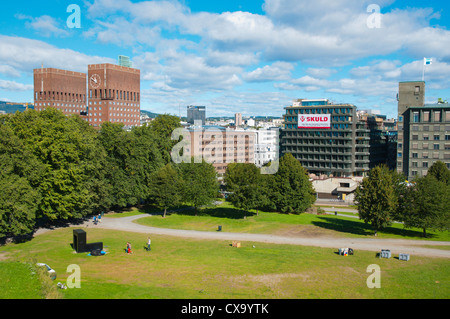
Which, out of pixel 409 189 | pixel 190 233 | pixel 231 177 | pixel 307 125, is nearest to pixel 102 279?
pixel 190 233

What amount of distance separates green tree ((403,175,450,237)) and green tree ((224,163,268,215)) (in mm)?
22423

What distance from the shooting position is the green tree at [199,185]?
209ft

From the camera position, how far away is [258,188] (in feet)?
203

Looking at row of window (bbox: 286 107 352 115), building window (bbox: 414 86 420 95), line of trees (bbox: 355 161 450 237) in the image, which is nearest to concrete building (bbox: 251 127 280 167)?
row of window (bbox: 286 107 352 115)

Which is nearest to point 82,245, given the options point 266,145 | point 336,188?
point 336,188

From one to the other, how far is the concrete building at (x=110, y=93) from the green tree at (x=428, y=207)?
14594 cm

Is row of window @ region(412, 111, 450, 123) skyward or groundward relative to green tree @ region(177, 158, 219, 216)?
skyward

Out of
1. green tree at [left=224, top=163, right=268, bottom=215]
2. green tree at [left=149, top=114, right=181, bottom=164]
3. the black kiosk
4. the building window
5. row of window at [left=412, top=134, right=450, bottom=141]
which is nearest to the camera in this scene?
the black kiosk

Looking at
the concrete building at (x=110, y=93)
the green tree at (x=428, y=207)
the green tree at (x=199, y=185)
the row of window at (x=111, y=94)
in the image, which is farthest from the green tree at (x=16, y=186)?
the row of window at (x=111, y=94)

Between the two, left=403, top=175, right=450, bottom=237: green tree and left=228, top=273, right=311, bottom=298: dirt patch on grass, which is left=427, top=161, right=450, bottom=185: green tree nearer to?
left=403, top=175, right=450, bottom=237: green tree

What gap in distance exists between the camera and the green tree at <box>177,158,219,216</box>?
209 feet
